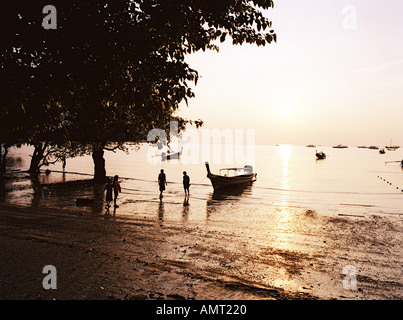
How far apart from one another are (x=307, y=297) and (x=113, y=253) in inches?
254

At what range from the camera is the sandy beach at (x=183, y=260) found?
7539 mm

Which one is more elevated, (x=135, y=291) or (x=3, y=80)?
(x=3, y=80)

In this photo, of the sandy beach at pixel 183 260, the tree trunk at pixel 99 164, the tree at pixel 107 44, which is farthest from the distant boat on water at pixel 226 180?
the tree at pixel 107 44

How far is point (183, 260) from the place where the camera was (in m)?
9.77

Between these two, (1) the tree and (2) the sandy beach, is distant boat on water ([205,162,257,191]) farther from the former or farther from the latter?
(1) the tree

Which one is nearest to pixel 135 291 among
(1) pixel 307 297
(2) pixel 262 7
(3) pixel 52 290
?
(3) pixel 52 290

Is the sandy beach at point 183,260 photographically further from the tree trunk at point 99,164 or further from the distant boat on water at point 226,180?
the tree trunk at point 99,164

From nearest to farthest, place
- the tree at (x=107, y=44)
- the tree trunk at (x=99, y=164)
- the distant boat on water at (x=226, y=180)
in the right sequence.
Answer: the tree at (x=107, y=44)
the distant boat on water at (x=226, y=180)
the tree trunk at (x=99, y=164)

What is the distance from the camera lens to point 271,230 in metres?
15.5

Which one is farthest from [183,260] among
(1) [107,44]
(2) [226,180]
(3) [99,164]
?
(3) [99,164]

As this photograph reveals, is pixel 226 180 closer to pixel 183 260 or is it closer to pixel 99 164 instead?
pixel 99 164

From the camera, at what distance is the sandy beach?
7.54 meters
